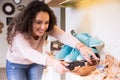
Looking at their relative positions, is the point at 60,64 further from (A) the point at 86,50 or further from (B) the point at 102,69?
(B) the point at 102,69

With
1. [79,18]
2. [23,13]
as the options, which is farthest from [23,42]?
[79,18]

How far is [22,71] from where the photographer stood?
1.65 metres

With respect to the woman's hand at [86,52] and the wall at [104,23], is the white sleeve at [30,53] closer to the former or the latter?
the woman's hand at [86,52]

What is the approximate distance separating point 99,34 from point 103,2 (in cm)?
24

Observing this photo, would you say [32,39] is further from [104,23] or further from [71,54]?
[104,23]

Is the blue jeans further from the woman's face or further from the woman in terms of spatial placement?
the woman's face

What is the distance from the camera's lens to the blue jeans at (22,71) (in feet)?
5.28

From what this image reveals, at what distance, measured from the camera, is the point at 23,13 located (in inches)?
53.2

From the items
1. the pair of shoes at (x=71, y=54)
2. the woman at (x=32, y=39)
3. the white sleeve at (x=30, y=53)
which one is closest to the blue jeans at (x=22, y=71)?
the woman at (x=32, y=39)

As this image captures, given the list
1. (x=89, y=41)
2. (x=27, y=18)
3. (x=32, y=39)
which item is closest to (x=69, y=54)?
(x=89, y=41)

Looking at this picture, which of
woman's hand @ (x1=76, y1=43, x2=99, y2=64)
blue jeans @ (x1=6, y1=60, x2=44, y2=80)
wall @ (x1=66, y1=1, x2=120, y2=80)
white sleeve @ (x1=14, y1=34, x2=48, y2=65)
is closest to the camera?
white sleeve @ (x1=14, y1=34, x2=48, y2=65)

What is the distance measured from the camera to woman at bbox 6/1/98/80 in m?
1.11

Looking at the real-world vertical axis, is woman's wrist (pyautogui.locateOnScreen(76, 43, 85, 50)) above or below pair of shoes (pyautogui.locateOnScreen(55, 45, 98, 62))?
above

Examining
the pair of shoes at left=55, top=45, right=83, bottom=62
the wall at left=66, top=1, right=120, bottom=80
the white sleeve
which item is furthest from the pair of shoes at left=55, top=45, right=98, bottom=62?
the white sleeve
